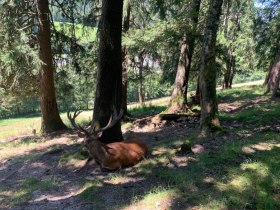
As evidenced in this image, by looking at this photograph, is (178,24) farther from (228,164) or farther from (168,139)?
(228,164)

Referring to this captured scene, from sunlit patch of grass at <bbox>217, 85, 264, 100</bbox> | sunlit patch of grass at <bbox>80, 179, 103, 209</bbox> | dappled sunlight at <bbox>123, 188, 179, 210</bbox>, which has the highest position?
sunlit patch of grass at <bbox>217, 85, 264, 100</bbox>

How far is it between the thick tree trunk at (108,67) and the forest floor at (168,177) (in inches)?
42.4

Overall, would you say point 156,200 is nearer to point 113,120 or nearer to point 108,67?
point 113,120

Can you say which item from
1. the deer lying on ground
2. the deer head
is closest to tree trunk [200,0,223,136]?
the deer lying on ground

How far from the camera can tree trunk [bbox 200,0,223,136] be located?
8141 millimetres

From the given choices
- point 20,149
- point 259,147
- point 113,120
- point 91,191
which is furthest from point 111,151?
point 20,149

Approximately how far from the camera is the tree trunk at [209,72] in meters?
8.14

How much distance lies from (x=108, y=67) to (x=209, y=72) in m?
2.42

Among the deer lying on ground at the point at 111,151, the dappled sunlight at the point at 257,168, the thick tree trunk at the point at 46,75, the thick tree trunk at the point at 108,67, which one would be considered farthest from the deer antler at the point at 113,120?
the thick tree trunk at the point at 46,75

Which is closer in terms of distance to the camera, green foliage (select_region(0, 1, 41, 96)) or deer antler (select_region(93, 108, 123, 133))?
deer antler (select_region(93, 108, 123, 133))

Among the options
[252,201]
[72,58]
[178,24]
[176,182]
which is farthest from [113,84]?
[72,58]

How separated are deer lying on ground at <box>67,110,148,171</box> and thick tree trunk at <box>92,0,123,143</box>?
453 millimetres

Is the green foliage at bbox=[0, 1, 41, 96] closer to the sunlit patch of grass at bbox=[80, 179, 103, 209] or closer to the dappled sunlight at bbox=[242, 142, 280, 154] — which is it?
the sunlit patch of grass at bbox=[80, 179, 103, 209]

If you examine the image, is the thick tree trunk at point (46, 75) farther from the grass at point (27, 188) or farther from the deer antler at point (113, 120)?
the grass at point (27, 188)
